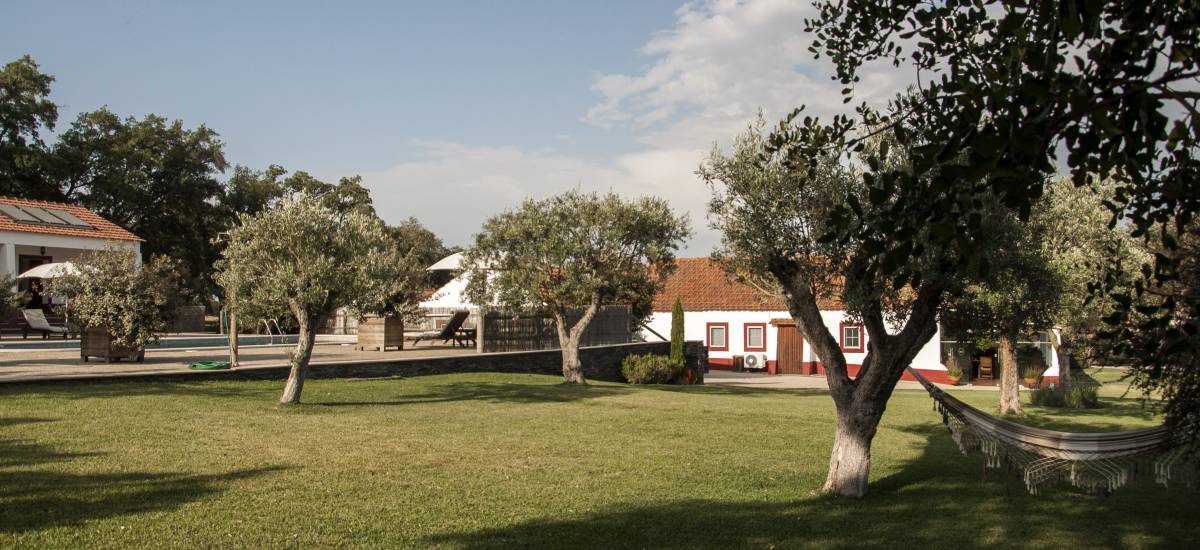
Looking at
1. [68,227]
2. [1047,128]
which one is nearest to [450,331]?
[68,227]

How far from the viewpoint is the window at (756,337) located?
39312 millimetres

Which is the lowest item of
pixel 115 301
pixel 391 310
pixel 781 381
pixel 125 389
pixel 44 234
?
pixel 781 381

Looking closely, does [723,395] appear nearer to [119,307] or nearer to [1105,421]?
[1105,421]

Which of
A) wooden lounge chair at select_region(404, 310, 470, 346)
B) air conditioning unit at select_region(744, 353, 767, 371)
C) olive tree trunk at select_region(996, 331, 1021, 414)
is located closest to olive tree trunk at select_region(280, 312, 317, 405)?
wooden lounge chair at select_region(404, 310, 470, 346)

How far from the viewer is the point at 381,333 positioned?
86.5ft

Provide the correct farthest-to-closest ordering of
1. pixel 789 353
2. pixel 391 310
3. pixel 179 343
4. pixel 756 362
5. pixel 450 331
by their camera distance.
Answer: pixel 756 362, pixel 789 353, pixel 391 310, pixel 179 343, pixel 450 331

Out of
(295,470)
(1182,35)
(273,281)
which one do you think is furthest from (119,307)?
(1182,35)

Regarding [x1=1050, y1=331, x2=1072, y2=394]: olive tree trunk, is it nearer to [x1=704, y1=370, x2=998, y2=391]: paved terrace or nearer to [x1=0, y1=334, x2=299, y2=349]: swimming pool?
[x1=704, y1=370, x2=998, y2=391]: paved terrace

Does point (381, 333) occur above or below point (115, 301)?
below

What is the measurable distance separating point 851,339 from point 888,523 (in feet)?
97.6

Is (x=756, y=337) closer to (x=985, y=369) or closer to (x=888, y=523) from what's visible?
(x=985, y=369)

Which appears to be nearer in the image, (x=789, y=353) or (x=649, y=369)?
(x=649, y=369)

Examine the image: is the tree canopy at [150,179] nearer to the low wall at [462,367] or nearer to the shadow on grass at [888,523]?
the low wall at [462,367]

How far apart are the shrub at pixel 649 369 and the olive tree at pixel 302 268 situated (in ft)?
47.5
